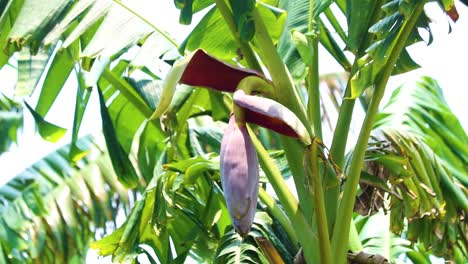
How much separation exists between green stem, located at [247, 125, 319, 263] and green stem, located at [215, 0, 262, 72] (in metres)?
0.17

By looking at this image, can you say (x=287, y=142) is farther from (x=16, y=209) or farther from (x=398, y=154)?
(x=16, y=209)

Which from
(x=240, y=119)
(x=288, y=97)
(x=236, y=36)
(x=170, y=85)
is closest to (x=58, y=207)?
(x=236, y=36)

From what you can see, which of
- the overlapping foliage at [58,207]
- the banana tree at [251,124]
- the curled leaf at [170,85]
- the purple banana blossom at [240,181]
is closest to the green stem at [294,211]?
the banana tree at [251,124]

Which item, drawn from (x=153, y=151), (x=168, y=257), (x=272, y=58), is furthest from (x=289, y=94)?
(x=153, y=151)

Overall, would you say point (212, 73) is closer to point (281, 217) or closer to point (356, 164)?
point (356, 164)

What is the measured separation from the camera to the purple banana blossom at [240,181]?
3.55 feet

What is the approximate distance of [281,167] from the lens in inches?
75.5

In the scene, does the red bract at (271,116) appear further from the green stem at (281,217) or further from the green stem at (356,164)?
the green stem at (281,217)

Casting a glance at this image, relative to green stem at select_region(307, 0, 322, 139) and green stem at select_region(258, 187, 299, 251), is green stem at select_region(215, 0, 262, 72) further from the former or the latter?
green stem at select_region(258, 187, 299, 251)

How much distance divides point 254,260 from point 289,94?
1.31 feet

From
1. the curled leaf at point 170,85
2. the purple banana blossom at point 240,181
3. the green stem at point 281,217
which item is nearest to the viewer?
the purple banana blossom at point 240,181

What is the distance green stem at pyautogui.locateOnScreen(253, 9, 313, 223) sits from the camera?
4.88 ft

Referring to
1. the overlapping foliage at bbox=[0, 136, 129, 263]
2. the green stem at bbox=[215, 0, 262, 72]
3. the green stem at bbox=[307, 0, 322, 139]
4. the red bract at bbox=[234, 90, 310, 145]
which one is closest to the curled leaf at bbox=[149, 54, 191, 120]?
the red bract at bbox=[234, 90, 310, 145]

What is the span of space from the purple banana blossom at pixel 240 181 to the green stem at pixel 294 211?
34cm
